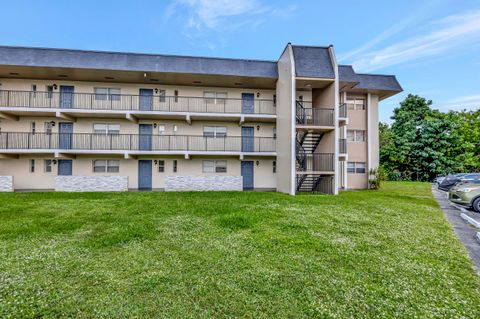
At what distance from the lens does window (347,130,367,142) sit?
715 inches

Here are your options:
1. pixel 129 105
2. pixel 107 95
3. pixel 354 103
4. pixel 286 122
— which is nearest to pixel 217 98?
pixel 286 122

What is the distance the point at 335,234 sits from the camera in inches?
251

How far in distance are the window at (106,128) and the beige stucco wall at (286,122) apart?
37.3 feet

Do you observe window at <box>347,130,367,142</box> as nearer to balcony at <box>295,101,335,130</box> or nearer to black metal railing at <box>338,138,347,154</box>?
black metal railing at <box>338,138,347,154</box>

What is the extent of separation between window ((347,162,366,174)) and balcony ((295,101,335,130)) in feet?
18.9

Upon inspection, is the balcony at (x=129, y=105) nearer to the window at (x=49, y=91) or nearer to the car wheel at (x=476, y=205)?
the window at (x=49, y=91)

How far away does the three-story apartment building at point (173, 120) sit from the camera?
553 inches

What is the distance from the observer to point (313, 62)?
1416cm

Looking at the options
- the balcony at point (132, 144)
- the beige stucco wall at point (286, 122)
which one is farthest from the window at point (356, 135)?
the beige stucco wall at point (286, 122)

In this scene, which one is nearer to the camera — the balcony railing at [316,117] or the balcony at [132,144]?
the balcony railing at [316,117]

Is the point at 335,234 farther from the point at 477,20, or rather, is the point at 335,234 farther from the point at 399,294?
the point at 477,20

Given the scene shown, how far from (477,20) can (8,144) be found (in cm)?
2851

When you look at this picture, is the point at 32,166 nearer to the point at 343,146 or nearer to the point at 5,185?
the point at 5,185

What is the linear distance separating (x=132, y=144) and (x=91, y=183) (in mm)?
3489
